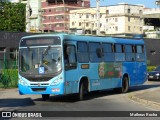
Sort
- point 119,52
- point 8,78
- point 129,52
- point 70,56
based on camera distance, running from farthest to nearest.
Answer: point 8,78
point 129,52
point 119,52
point 70,56

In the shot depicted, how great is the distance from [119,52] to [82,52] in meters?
4.10

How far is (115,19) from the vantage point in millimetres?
147000

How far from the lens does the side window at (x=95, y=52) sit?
21.8 metres

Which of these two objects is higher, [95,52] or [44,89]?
[95,52]

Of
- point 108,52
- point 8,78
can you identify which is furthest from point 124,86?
point 8,78

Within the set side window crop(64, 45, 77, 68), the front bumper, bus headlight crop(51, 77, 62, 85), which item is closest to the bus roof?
side window crop(64, 45, 77, 68)

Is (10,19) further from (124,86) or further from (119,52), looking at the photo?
(119,52)

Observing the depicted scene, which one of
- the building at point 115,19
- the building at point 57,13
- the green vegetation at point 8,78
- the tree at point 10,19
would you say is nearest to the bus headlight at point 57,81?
the green vegetation at point 8,78

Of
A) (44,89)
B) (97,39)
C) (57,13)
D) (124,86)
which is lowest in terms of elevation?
(124,86)

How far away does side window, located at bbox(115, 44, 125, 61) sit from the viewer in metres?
24.3

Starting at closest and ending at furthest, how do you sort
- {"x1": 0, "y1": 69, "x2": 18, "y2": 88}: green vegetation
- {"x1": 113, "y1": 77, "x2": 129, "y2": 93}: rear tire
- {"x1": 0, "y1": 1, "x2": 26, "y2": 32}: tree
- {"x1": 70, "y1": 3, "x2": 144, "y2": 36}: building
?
1. {"x1": 113, "y1": 77, "x2": 129, "y2": 93}: rear tire
2. {"x1": 0, "y1": 69, "x2": 18, "y2": 88}: green vegetation
3. {"x1": 0, "y1": 1, "x2": 26, "y2": 32}: tree
4. {"x1": 70, "y1": 3, "x2": 144, "y2": 36}: building

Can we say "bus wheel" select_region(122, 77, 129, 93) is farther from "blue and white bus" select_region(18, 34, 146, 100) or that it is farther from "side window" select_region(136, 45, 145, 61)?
"side window" select_region(136, 45, 145, 61)

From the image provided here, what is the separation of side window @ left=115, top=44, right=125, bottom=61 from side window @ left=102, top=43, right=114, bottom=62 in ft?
1.73

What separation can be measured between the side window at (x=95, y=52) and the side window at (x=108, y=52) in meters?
0.49
